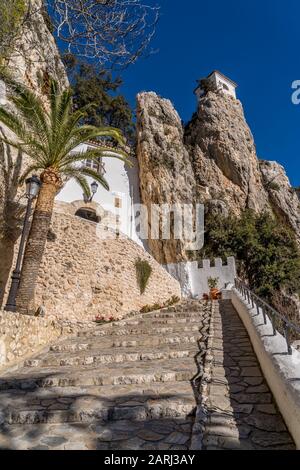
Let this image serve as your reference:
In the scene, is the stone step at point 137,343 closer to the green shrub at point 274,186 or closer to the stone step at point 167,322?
the stone step at point 167,322

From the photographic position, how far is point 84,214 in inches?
653

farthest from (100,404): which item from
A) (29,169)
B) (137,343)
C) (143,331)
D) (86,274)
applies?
(29,169)

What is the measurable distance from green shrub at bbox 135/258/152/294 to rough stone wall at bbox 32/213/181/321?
193 millimetres

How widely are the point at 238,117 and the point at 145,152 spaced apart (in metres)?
17.6

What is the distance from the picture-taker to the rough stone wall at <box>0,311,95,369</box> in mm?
5109

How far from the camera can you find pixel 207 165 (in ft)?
90.6

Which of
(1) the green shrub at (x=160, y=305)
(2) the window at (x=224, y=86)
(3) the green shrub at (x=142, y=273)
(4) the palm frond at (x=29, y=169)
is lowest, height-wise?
(1) the green shrub at (x=160, y=305)

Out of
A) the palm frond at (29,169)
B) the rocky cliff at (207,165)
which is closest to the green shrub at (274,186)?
the rocky cliff at (207,165)

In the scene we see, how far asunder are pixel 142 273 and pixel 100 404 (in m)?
9.73

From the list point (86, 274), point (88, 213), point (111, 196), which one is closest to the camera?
point (86, 274)

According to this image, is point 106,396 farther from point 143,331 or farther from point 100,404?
point 143,331

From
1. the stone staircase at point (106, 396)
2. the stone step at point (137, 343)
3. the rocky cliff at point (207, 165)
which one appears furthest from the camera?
the rocky cliff at point (207, 165)

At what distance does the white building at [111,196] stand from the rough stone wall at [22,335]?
9.62 metres

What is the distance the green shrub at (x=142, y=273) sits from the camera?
42.5 feet
